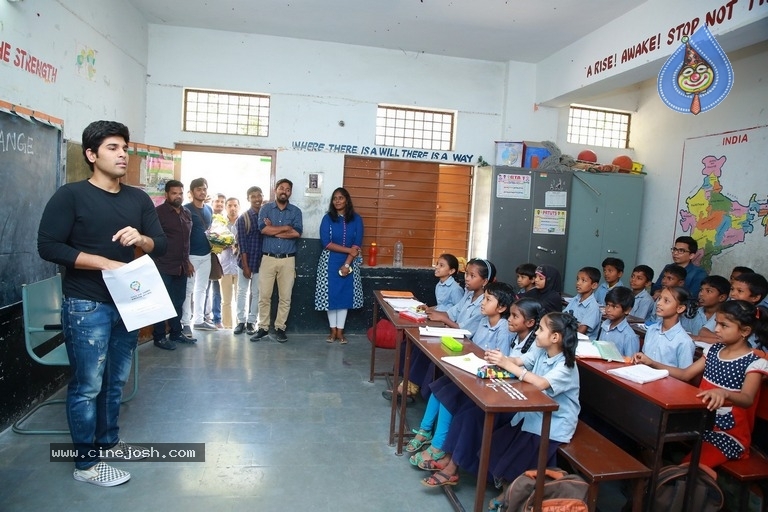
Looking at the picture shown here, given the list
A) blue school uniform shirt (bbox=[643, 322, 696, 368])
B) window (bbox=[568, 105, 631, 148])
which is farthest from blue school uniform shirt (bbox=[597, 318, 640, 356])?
window (bbox=[568, 105, 631, 148])

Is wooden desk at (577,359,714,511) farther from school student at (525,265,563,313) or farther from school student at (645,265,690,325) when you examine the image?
school student at (645,265,690,325)

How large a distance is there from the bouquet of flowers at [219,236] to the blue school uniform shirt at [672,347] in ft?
13.6

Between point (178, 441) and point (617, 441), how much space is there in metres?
2.60

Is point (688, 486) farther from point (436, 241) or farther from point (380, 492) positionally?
point (436, 241)

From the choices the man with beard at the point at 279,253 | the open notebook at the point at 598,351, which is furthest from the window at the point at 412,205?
the open notebook at the point at 598,351

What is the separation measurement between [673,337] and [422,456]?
1689 millimetres

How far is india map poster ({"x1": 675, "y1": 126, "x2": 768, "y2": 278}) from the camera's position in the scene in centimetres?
468

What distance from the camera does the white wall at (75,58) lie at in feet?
10.4

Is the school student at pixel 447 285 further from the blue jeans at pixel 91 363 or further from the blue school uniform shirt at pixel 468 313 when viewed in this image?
the blue jeans at pixel 91 363

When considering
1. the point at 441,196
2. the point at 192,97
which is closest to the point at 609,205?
the point at 441,196

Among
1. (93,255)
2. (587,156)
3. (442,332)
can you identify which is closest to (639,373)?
(442,332)

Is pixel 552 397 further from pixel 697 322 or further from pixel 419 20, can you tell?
pixel 419 20

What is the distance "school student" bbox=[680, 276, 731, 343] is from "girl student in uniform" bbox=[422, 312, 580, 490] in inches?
72.3

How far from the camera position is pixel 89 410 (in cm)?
255
